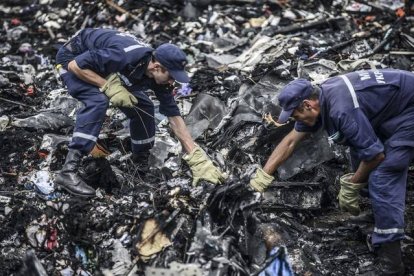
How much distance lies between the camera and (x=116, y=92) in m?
4.29

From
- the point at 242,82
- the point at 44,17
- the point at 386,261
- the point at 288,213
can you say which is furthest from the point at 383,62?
the point at 44,17

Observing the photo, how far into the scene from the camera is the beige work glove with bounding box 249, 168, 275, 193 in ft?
13.7

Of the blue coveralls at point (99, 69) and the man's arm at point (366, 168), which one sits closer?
the man's arm at point (366, 168)

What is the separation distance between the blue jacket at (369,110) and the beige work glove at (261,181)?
656 mm

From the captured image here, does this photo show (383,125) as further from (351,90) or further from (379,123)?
(351,90)

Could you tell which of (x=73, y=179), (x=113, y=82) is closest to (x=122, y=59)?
(x=113, y=82)

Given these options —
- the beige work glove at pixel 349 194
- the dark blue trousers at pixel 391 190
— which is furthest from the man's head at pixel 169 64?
the dark blue trousers at pixel 391 190

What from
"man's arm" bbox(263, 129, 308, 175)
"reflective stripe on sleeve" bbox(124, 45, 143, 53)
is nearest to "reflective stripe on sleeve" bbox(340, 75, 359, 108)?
"man's arm" bbox(263, 129, 308, 175)

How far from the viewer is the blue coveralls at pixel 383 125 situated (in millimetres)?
3635

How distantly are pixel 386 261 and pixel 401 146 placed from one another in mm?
878

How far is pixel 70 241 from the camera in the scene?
3908 mm

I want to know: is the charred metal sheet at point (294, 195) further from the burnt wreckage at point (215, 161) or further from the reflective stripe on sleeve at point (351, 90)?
the reflective stripe on sleeve at point (351, 90)

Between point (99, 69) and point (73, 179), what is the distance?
955mm

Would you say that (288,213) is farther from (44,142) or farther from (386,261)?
(44,142)
